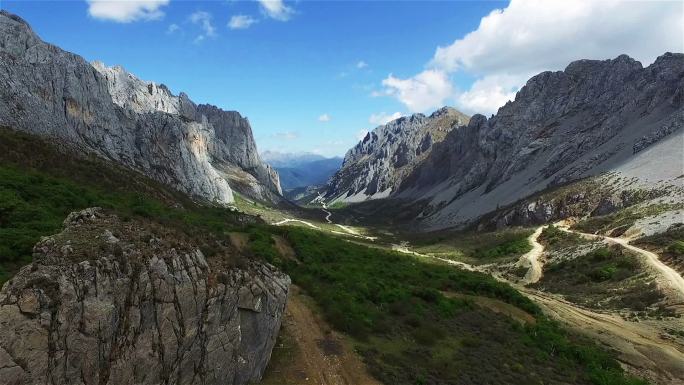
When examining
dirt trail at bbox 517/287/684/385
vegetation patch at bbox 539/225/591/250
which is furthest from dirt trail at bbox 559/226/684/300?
vegetation patch at bbox 539/225/591/250

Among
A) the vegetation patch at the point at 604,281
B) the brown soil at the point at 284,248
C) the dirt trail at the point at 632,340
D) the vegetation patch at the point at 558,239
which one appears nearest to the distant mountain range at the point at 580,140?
the vegetation patch at the point at 558,239

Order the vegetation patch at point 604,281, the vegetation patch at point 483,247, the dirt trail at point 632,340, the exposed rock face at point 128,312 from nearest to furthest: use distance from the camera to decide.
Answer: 1. the exposed rock face at point 128,312
2. the dirt trail at point 632,340
3. the vegetation patch at point 604,281
4. the vegetation patch at point 483,247

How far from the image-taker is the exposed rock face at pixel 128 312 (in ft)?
42.6

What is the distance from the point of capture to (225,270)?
64.4 ft

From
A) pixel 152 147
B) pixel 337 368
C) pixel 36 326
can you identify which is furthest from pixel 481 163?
pixel 36 326

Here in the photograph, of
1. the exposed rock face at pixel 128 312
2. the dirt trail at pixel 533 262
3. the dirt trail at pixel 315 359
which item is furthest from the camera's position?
the dirt trail at pixel 533 262

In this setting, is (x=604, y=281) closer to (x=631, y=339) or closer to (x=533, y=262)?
→ (x=533, y=262)

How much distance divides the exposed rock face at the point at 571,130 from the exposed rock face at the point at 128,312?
8885 centimetres

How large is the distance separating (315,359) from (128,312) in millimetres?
11404

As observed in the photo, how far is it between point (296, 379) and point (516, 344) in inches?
713

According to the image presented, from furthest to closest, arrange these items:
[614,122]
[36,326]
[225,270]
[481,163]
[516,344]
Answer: [481,163], [614,122], [516,344], [225,270], [36,326]

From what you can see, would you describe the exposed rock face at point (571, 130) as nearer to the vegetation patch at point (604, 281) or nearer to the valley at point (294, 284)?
the valley at point (294, 284)

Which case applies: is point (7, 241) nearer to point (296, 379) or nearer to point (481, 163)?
point (296, 379)

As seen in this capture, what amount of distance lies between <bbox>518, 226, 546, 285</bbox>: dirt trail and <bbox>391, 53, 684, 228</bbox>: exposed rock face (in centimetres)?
2371
